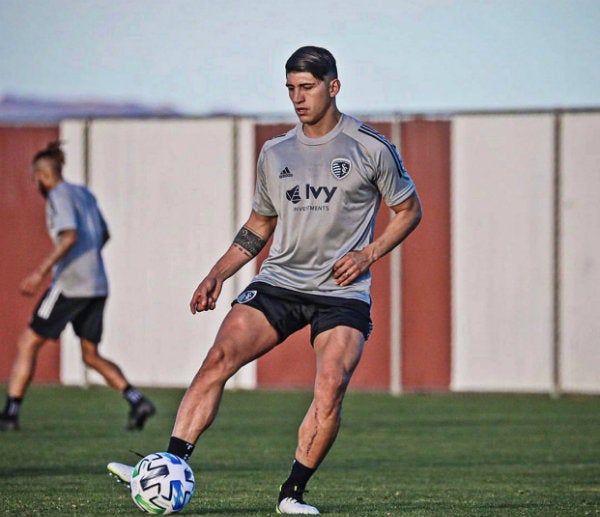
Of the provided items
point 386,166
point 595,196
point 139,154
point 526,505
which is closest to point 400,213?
point 386,166

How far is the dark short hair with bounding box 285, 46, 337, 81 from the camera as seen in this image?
7.04 metres

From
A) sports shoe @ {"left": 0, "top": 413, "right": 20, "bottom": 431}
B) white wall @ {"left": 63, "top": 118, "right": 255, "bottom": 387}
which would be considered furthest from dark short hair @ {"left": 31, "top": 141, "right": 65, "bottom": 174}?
white wall @ {"left": 63, "top": 118, "right": 255, "bottom": 387}

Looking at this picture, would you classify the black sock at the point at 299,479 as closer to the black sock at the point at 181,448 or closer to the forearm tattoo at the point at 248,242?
the black sock at the point at 181,448

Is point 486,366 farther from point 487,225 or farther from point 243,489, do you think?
point 243,489

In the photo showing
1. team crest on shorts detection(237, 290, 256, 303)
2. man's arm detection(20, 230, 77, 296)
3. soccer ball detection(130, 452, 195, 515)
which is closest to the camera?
soccer ball detection(130, 452, 195, 515)

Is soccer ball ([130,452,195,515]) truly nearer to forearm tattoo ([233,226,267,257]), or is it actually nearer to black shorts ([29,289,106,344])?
forearm tattoo ([233,226,267,257])

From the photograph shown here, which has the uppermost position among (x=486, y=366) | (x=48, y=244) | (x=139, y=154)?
(x=139, y=154)

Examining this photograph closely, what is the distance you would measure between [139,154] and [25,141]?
1.55m

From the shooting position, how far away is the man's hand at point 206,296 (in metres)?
7.05

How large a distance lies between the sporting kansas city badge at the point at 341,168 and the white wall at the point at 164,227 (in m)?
10.9

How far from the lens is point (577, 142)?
17094 millimetres

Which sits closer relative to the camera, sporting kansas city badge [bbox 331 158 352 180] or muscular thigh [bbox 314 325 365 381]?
muscular thigh [bbox 314 325 365 381]

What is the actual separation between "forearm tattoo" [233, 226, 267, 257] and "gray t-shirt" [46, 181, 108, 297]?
18.1 ft

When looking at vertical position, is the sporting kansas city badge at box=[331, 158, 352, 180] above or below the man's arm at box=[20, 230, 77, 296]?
above
